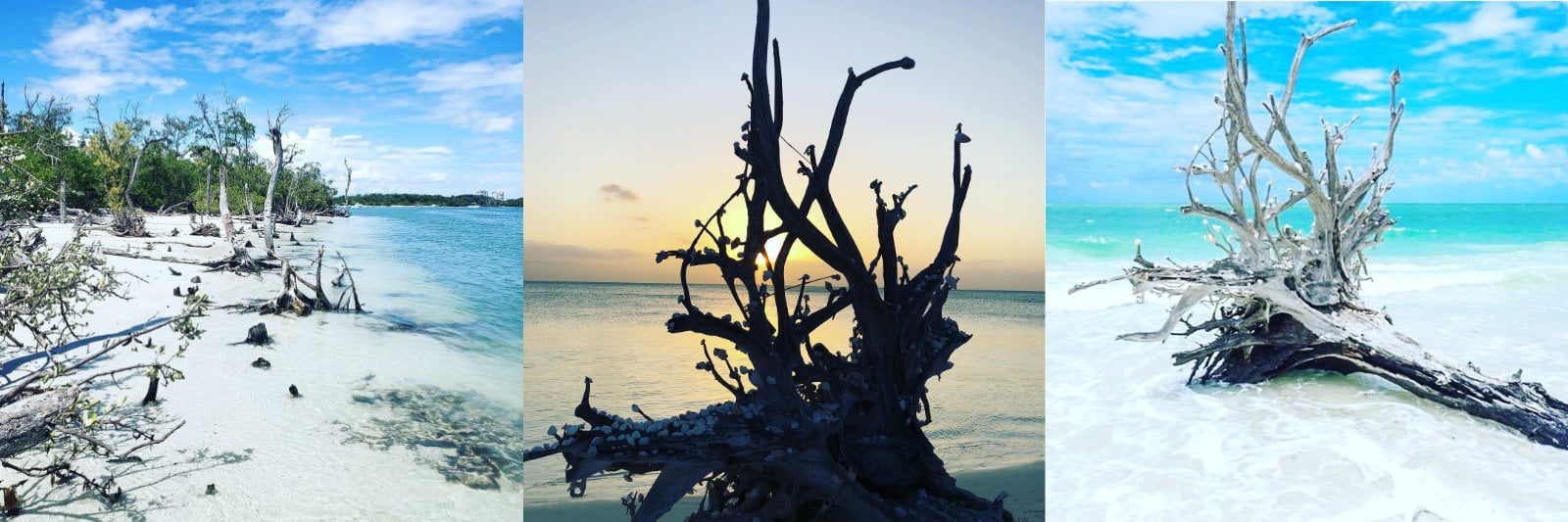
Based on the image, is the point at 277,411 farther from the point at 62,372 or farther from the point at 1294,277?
the point at 1294,277

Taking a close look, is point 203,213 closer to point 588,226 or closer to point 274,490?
point 274,490

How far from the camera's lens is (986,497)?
2.14 meters

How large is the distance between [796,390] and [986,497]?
1.05 m

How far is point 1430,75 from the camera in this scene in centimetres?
1062

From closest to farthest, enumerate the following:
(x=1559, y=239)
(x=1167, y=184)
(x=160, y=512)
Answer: (x=160, y=512)
(x=1167, y=184)
(x=1559, y=239)

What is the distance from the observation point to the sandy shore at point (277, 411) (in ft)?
8.47

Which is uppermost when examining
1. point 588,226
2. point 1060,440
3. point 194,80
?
point 194,80


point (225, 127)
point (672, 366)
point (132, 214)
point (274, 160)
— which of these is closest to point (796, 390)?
point (672, 366)

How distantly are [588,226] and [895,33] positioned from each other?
4.40ft

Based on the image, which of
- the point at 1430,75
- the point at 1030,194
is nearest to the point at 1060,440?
the point at 1030,194

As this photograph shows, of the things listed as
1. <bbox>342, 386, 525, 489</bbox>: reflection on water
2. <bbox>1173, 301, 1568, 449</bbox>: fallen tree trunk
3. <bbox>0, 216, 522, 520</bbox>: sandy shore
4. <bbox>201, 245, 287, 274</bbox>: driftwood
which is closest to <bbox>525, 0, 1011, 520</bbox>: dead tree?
<bbox>0, 216, 522, 520</bbox>: sandy shore

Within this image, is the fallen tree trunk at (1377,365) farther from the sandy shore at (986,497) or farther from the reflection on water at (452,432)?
the reflection on water at (452,432)

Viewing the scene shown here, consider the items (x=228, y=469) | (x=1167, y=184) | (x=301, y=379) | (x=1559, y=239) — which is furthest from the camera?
(x=1559, y=239)

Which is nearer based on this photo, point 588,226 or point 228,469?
point 228,469
